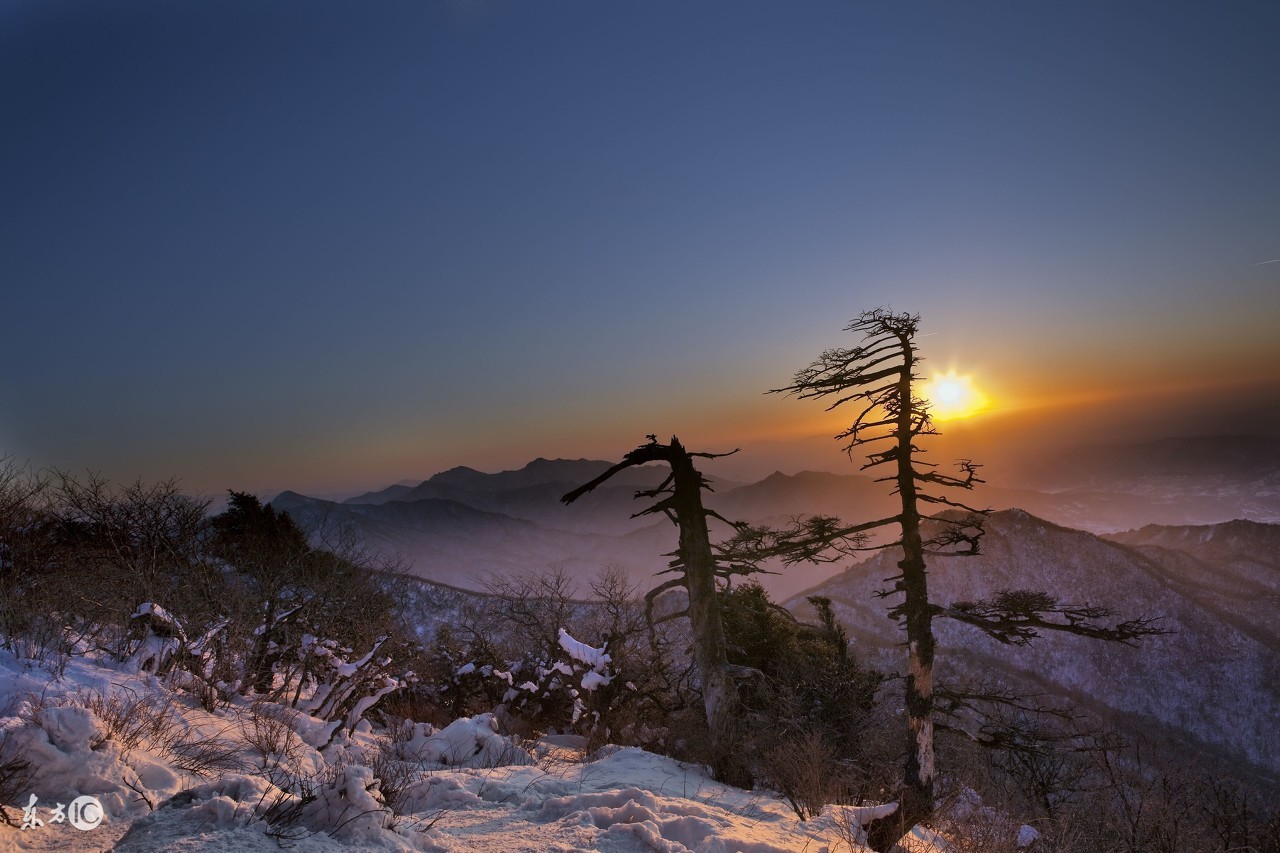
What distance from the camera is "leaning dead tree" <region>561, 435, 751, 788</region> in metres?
12.0

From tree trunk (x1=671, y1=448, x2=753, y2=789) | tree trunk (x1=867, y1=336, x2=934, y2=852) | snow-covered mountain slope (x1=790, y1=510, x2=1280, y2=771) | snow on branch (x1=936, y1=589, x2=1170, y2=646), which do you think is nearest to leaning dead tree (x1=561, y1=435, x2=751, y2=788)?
tree trunk (x1=671, y1=448, x2=753, y2=789)

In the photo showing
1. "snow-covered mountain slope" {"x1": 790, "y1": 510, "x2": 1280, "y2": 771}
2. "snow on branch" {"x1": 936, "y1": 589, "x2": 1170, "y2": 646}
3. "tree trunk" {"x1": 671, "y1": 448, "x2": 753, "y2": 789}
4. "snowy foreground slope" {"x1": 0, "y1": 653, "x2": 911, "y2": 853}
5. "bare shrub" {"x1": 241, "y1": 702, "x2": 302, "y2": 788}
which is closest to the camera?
"snowy foreground slope" {"x1": 0, "y1": 653, "x2": 911, "y2": 853}

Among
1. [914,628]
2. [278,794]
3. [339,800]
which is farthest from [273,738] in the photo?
[914,628]

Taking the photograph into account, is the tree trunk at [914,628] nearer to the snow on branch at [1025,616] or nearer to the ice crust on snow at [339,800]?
the snow on branch at [1025,616]

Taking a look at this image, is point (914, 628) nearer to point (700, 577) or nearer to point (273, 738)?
point (700, 577)

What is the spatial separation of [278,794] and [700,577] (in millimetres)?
8730

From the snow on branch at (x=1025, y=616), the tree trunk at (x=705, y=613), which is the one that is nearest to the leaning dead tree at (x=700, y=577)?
the tree trunk at (x=705, y=613)

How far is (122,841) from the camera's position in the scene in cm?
388

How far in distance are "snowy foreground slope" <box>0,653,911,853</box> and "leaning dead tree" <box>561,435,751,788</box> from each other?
1.96m

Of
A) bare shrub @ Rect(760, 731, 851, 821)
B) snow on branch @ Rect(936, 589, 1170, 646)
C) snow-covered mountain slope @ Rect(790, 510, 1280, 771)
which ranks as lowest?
snow-covered mountain slope @ Rect(790, 510, 1280, 771)

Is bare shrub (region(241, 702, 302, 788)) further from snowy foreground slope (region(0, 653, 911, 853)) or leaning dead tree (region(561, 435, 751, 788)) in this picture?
leaning dead tree (region(561, 435, 751, 788))

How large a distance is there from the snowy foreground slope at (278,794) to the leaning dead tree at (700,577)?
196cm

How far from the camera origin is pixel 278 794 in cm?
469

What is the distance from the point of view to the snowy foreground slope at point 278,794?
414 cm
